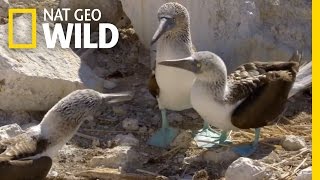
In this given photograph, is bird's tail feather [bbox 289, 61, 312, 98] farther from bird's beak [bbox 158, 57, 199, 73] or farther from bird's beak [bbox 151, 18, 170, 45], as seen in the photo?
bird's beak [bbox 151, 18, 170, 45]

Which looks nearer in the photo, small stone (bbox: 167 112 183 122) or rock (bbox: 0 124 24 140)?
rock (bbox: 0 124 24 140)

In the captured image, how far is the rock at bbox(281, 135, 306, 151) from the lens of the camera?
23.1 ft

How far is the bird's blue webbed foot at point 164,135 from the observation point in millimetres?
7297

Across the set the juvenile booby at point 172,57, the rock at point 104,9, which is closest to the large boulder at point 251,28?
the juvenile booby at point 172,57

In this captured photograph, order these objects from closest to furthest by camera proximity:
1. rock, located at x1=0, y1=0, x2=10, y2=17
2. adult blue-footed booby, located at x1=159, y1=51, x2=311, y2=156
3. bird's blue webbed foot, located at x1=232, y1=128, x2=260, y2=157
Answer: adult blue-footed booby, located at x1=159, y1=51, x2=311, y2=156 → bird's blue webbed foot, located at x1=232, y1=128, x2=260, y2=157 → rock, located at x1=0, y1=0, x2=10, y2=17

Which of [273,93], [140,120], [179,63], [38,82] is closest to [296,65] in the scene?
[273,93]

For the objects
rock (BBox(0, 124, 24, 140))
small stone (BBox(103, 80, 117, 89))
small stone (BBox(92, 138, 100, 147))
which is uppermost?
small stone (BBox(103, 80, 117, 89))

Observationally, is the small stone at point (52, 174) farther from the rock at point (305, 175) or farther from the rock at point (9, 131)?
the rock at point (305, 175)

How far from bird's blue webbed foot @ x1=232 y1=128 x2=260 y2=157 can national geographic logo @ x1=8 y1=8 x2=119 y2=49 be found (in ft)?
6.89

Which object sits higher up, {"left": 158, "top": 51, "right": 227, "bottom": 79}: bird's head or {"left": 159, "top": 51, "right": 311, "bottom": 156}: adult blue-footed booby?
{"left": 158, "top": 51, "right": 227, "bottom": 79}: bird's head

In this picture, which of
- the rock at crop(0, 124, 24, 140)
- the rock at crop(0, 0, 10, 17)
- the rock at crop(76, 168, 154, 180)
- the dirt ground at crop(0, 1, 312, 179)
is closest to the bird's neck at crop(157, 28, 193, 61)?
the dirt ground at crop(0, 1, 312, 179)

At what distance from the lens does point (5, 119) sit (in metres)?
7.65

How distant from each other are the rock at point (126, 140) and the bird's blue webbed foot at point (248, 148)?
0.83m

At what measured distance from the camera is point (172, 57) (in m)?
7.20
